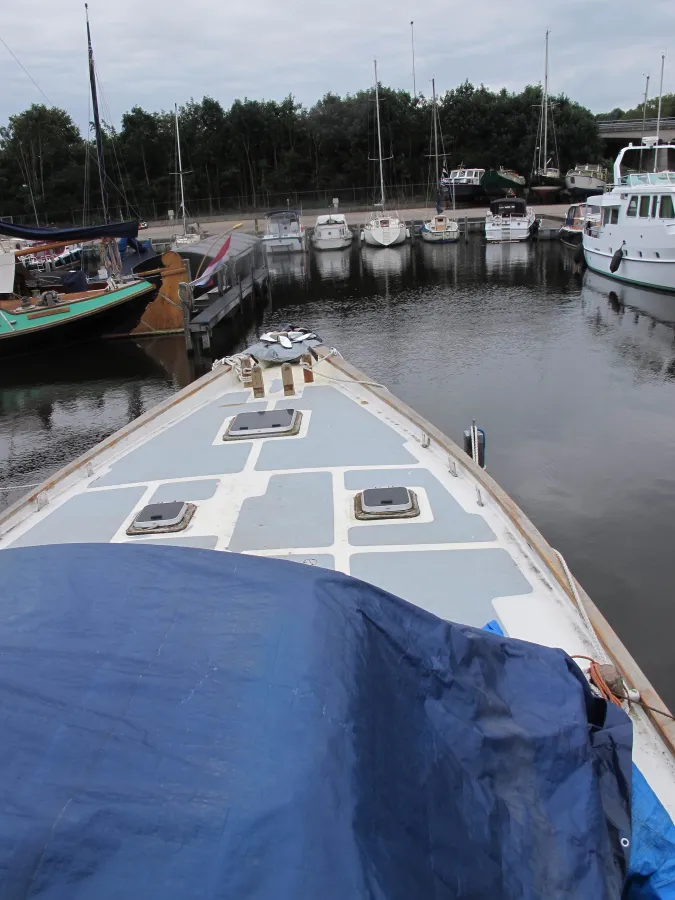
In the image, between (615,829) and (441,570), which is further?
(441,570)

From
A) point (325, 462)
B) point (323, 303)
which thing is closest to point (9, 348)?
point (323, 303)

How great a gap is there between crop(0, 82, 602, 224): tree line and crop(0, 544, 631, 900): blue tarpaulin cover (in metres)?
66.1

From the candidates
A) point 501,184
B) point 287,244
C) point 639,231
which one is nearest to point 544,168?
point 501,184

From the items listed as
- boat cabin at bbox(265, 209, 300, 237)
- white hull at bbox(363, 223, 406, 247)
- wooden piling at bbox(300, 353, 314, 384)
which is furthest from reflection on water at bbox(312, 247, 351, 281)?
wooden piling at bbox(300, 353, 314, 384)

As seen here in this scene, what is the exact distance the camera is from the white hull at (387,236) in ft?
149

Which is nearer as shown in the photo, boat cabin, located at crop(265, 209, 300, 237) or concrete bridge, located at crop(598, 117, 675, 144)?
boat cabin, located at crop(265, 209, 300, 237)

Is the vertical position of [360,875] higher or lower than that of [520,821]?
higher

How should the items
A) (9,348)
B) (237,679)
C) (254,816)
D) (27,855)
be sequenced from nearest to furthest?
(27,855), (254,816), (237,679), (9,348)

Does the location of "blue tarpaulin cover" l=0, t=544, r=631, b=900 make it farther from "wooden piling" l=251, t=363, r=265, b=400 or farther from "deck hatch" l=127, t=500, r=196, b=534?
"wooden piling" l=251, t=363, r=265, b=400

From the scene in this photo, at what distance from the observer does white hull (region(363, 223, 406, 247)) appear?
4528 cm

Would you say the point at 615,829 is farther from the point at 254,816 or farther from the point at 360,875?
Answer: the point at 254,816

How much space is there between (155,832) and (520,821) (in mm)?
1464

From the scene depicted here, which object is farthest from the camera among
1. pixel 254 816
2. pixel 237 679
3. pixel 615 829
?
pixel 615 829

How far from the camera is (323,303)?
29578 millimetres
